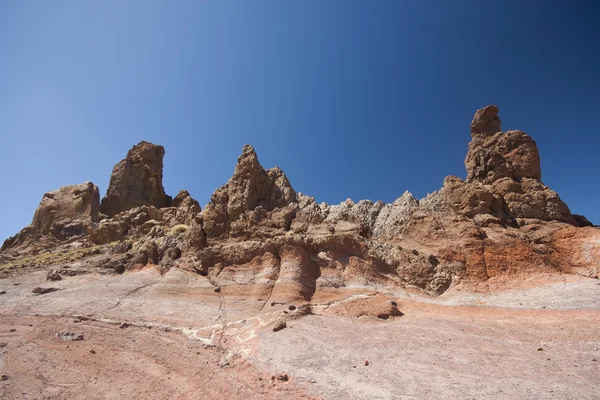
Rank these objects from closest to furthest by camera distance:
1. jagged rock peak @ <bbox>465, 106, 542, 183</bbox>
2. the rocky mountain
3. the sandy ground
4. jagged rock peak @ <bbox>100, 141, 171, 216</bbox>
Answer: the sandy ground → the rocky mountain → jagged rock peak @ <bbox>465, 106, 542, 183</bbox> → jagged rock peak @ <bbox>100, 141, 171, 216</bbox>

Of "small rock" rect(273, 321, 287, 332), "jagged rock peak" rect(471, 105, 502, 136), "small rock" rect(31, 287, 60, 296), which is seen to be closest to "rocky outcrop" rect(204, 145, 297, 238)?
"small rock" rect(31, 287, 60, 296)

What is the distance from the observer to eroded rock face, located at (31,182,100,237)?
3972 cm

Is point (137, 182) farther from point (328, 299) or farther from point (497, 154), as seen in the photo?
point (497, 154)

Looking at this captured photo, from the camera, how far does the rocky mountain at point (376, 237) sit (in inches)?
818

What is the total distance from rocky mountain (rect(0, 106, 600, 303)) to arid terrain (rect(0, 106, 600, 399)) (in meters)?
0.12

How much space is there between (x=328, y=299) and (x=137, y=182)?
3940 cm

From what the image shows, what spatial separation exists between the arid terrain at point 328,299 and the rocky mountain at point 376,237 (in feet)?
0.39

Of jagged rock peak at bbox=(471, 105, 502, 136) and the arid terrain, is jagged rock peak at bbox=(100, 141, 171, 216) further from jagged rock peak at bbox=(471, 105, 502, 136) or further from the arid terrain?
jagged rock peak at bbox=(471, 105, 502, 136)

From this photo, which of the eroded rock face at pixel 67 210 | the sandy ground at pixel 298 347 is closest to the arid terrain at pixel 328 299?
the sandy ground at pixel 298 347

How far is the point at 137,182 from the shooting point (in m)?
48.2

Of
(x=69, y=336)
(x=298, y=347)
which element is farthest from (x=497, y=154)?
(x=69, y=336)

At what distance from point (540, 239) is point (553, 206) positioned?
3.58m

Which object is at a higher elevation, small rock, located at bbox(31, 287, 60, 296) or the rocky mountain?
the rocky mountain

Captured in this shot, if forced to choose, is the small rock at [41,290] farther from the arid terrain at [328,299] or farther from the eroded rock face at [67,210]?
the eroded rock face at [67,210]
